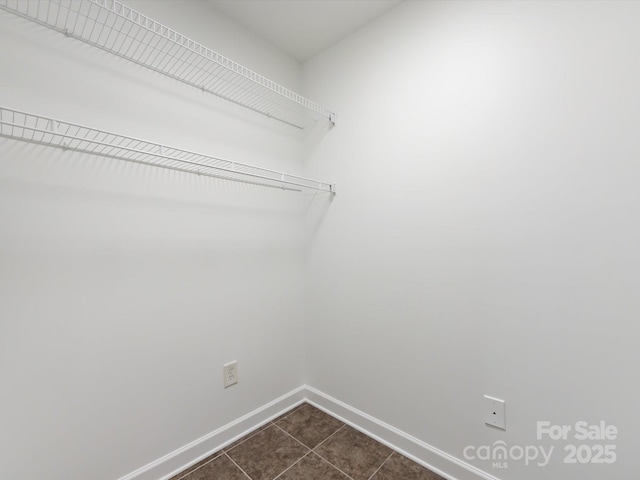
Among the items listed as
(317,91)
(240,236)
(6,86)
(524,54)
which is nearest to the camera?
(6,86)

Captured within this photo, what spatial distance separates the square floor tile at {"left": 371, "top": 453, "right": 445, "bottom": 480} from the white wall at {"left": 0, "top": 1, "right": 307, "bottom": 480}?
74cm

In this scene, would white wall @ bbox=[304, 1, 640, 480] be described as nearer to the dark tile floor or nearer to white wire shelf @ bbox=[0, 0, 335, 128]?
the dark tile floor

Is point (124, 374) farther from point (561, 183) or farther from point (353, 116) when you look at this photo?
point (561, 183)

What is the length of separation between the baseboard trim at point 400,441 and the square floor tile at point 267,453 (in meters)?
0.32

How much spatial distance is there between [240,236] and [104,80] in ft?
2.86

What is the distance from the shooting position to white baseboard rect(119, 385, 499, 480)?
4.11 feet

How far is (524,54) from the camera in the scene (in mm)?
1089

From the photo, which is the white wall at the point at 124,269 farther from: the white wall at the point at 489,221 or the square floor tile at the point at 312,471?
the white wall at the point at 489,221

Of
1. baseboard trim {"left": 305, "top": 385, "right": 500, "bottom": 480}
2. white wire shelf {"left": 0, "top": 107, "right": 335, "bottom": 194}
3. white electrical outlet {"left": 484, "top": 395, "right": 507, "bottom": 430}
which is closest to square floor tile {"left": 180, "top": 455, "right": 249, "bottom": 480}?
baseboard trim {"left": 305, "top": 385, "right": 500, "bottom": 480}

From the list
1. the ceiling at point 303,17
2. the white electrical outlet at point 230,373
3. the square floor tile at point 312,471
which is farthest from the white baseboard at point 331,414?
the ceiling at point 303,17

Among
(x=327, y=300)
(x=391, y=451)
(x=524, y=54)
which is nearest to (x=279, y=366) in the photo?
(x=327, y=300)

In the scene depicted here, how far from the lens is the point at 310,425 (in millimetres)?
1653

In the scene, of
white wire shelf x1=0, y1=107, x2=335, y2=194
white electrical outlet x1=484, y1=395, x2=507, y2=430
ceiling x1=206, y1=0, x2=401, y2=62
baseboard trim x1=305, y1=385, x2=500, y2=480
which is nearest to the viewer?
white wire shelf x1=0, y1=107, x2=335, y2=194

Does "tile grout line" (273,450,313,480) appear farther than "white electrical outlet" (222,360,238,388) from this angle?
No
